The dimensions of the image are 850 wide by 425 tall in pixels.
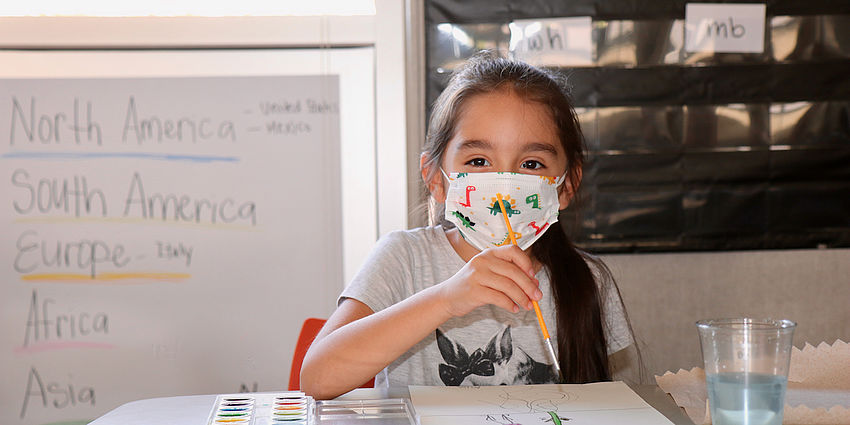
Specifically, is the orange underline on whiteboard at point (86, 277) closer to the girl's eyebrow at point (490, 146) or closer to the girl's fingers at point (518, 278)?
the girl's eyebrow at point (490, 146)

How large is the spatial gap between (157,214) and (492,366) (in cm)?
119

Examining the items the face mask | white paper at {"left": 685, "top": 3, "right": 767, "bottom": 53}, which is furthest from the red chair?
white paper at {"left": 685, "top": 3, "right": 767, "bottom": 53}

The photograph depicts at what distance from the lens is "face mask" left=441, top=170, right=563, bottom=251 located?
1.13m

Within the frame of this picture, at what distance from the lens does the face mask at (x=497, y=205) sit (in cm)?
113

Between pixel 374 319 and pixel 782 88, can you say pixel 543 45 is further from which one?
pixel 374 319

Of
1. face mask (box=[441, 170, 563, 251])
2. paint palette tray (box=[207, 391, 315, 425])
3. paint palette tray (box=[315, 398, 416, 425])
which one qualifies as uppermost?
face mask (box=[441, 170, 563, 251])

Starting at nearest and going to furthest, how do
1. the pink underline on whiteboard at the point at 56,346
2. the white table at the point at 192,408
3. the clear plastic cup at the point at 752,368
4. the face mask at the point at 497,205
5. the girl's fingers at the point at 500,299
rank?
1. the clear plastic cup at the point at 752,368
2. the white table at the point at 192,408
3. the girl's fingers at the point at 500,299
4. the face mask at the point at 497,205
5. the pink underline on whiteboard at the point at 56,346

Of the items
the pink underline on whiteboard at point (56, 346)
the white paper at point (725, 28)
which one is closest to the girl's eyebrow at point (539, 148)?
the white paper at point (725, 28)

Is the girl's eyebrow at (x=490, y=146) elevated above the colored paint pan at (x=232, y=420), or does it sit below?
above

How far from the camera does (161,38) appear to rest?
79.1 inches

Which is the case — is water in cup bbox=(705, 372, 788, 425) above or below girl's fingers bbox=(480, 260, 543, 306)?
below

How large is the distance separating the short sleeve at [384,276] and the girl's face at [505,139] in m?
0.15

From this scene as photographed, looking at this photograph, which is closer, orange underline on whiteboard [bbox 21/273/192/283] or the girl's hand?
the girl's hand

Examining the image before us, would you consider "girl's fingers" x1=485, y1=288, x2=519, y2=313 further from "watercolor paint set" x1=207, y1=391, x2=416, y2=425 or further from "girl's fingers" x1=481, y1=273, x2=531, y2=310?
"watercolor paint set" x1=207, y1=391, x2=416, y2=425
